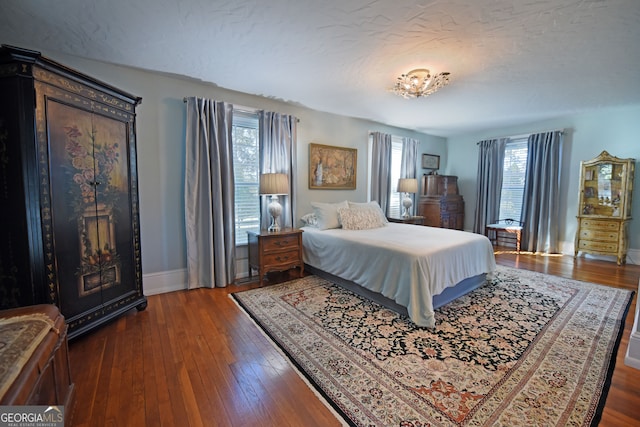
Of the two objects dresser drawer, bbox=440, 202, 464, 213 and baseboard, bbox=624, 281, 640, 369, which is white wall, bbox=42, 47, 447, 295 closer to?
baseboard, bbox=624, 281, 640, 369

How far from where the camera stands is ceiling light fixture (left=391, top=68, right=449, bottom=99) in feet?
8.97

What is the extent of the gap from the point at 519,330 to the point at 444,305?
626 millimetres

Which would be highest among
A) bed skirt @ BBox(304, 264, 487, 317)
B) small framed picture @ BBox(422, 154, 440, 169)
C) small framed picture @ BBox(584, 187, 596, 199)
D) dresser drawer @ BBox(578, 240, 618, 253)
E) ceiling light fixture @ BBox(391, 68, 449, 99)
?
ceiling light fixture @ BBox(391, 68, 449, 99)

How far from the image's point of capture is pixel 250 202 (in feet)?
12.1

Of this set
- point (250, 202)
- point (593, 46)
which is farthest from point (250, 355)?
point (593, 46)

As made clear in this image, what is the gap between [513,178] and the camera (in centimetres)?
537

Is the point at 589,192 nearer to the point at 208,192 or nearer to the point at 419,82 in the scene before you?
the point at 419,82

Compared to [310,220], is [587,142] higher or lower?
higher

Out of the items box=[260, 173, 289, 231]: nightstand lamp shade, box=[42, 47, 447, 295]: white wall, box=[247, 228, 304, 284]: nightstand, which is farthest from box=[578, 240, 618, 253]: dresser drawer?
box=[42, 47, 447, 295]: white wall

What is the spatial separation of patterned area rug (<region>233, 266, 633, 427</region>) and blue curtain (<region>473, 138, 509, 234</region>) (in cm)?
269

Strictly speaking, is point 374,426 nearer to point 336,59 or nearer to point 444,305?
point 444,305

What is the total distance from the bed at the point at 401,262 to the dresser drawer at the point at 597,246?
251cm

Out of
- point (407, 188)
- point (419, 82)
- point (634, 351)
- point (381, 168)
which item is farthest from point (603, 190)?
point (419, 82)

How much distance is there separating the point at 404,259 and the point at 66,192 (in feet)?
8.80
